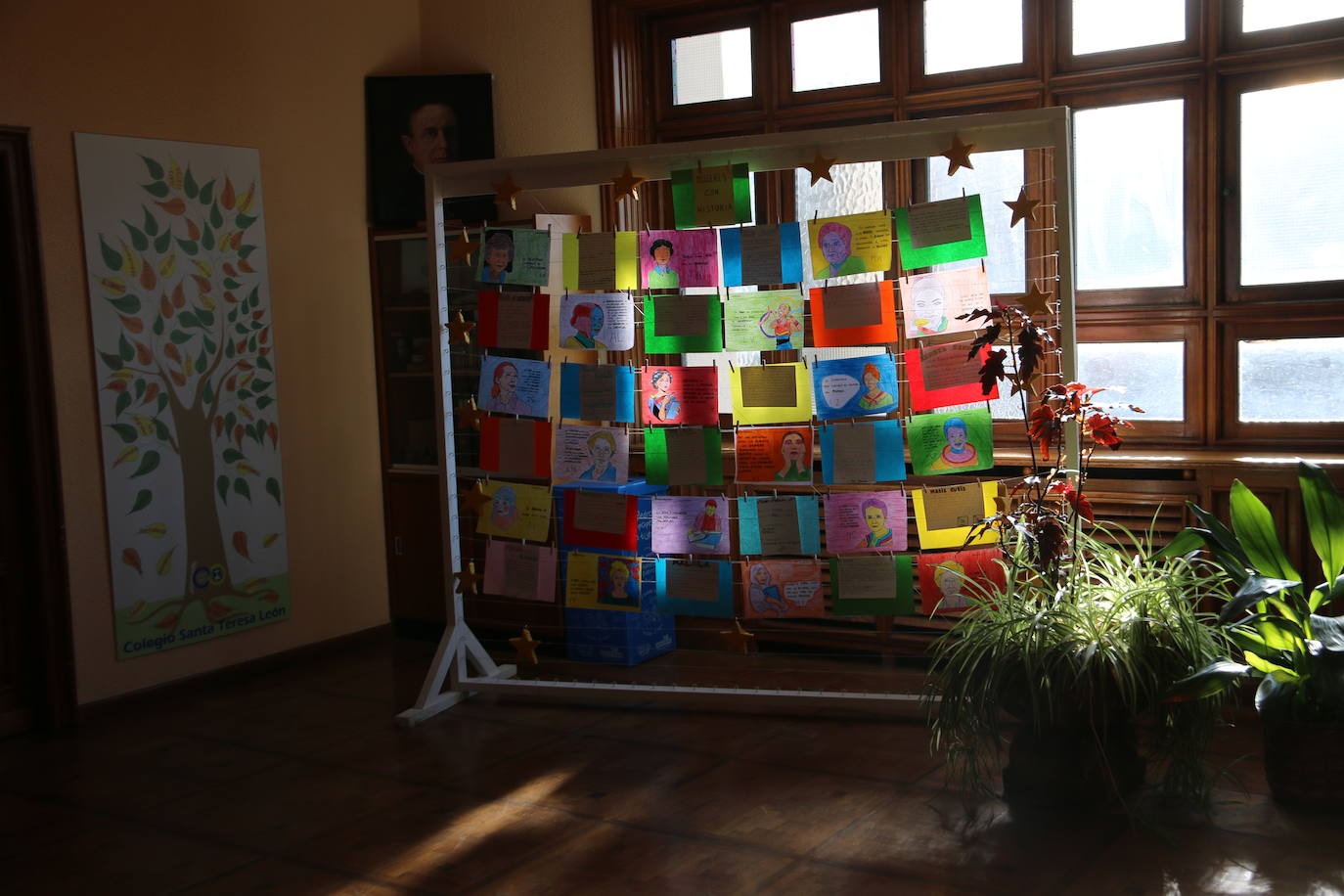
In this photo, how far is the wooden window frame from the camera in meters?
4.30

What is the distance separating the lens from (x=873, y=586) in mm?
3961

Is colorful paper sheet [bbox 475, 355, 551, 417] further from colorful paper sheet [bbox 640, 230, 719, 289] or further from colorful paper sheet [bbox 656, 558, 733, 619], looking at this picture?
colorful paper sheet [bbox 656, 558, 733, 619]

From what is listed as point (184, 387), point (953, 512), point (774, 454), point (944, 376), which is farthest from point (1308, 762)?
point (184, 387)

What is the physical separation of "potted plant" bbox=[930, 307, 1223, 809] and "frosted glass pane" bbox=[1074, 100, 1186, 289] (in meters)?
1.35

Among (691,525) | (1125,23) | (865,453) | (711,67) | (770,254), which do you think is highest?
(711,67)

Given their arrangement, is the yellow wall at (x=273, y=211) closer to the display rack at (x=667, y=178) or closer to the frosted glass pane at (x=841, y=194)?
the display rack at (x=667, y=178)

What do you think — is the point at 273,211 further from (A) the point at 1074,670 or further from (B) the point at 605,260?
(A) the point at 1074,670

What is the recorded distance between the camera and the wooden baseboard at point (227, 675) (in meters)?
4.47

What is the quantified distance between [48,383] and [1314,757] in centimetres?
419

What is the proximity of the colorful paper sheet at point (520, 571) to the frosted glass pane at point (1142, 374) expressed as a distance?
223 cm

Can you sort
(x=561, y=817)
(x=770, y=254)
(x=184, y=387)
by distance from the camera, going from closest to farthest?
1. (x=561, y=817)
2. (x=770, y=254)
3. (x=184, y=387)

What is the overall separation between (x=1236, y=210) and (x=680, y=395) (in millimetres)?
2175

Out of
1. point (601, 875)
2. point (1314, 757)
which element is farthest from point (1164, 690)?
point (601, 875)

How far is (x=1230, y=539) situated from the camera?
347 cm
